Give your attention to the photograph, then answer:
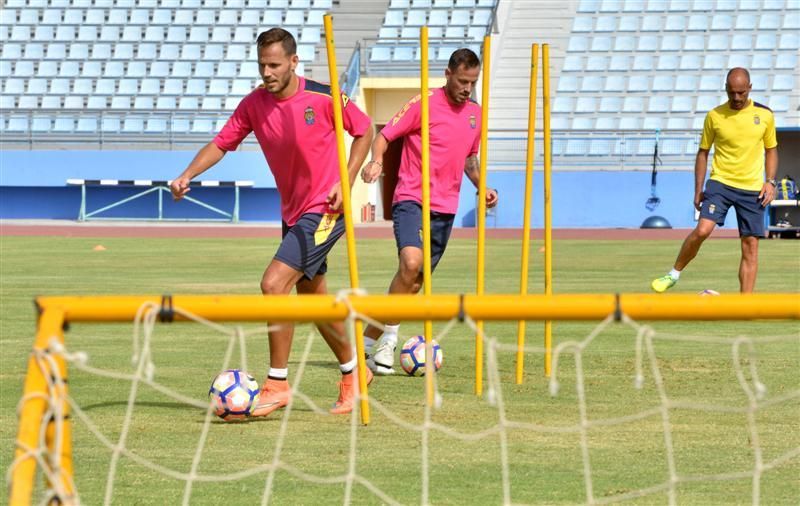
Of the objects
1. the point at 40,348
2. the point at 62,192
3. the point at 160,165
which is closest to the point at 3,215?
the point at 62,192

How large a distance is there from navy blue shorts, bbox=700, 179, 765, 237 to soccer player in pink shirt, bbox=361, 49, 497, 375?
382 cm

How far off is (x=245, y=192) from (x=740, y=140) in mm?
23815

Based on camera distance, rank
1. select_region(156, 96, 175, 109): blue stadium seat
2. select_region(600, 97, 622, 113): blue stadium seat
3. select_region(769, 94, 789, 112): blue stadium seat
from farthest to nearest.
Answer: select_region(156, 96, 175, 109): blue stadium seat, select_region(600, 97, 622, 113): blue stadium seat, select_region(769, 94, 789, 112): blue stadium seat

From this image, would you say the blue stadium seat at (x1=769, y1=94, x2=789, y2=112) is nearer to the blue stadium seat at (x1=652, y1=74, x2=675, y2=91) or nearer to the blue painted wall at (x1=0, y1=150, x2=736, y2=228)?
the blue stadium seat at (x1=652, y1=74, x2=675, y2=91)

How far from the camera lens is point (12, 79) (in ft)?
123

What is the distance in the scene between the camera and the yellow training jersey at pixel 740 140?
12.7 meters

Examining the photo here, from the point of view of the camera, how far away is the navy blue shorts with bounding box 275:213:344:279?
7750 millimetres

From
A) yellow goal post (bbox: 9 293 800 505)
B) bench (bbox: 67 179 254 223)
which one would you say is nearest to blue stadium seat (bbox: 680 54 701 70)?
bench (bbox: 67 179 254 223)

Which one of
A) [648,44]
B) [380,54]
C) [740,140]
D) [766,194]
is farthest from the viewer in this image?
[648,44]

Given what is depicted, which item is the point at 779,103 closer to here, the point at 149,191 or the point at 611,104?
the point at 611,104

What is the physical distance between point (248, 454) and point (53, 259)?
50.0 feet

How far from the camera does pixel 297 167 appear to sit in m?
7.94

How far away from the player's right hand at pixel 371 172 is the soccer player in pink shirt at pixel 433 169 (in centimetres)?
88

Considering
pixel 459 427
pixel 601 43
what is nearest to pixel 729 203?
pixel 459 427
